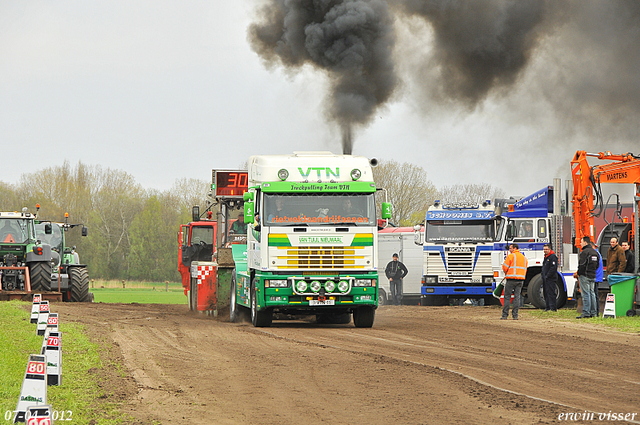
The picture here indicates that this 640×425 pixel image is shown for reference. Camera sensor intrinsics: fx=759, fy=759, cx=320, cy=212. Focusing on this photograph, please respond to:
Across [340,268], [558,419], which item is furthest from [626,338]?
[558,419]

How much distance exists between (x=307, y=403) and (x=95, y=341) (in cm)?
650

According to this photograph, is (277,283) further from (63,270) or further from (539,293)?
(63,270)

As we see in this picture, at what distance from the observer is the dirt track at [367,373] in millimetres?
7441

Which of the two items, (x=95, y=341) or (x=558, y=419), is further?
(x=95, y=341)

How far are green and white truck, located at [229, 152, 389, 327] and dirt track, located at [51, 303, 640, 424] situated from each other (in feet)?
2.59

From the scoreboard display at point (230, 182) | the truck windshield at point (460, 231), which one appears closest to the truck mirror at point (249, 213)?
the scoreboard display at point (230, 182)

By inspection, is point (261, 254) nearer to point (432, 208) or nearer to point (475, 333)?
point (475, 333)

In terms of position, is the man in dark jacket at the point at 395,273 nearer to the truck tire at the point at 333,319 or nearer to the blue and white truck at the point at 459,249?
the blue and white truck at the point at 459,249

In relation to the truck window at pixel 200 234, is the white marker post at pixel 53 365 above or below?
below

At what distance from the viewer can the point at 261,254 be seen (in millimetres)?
15117

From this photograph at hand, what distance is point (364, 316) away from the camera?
16.3m

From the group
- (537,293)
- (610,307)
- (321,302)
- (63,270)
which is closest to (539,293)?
(537,293)

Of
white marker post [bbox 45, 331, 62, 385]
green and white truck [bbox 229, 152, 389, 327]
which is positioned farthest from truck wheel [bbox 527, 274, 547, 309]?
white marker post [bbox 45, 331, 62, 385]

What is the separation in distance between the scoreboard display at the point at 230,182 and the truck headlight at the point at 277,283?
20.7 feet
